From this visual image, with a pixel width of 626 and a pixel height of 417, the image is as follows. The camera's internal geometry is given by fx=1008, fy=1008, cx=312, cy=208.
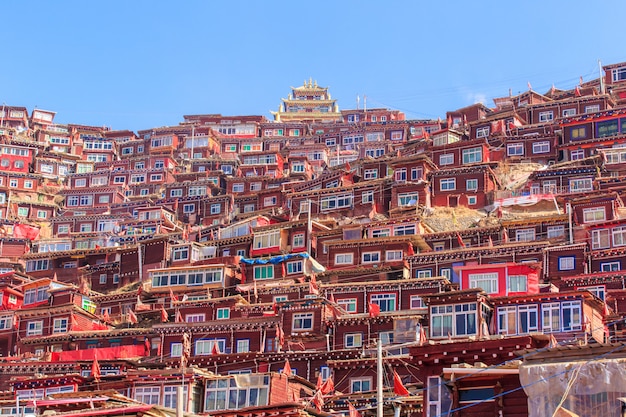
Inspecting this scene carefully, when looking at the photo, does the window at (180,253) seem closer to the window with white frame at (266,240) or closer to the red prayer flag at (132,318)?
the window with white frame at (266,240)

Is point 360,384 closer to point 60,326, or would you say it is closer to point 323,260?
point 323,260

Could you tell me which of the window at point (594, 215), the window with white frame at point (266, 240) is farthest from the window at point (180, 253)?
the window at point (594, 215)

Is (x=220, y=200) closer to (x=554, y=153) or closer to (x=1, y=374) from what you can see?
(x=554, y=153)

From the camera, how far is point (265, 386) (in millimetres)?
52844

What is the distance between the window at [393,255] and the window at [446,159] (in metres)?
23.3

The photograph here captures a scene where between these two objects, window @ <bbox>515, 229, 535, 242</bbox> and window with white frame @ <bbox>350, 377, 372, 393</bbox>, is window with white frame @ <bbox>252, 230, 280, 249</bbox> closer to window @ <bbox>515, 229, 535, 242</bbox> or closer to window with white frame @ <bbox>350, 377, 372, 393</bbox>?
window @ <bbox>515, 229, 535, 242</bbox>

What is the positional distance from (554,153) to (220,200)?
39374 mm

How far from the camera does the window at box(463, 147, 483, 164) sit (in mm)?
103500

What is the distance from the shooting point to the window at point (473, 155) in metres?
104

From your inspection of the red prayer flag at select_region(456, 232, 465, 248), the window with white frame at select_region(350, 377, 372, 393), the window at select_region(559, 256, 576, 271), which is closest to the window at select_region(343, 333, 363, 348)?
the window with white frame at select_region(350, 377, 372, 393)

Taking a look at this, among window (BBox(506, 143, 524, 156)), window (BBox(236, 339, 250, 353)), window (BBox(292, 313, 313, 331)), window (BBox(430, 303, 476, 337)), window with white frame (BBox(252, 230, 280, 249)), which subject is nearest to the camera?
window (BBox(430, 303, 476, 337))

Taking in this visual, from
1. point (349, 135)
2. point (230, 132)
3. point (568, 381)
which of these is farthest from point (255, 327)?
point (230, 132)

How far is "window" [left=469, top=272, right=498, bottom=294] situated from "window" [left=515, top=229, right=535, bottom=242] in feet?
63.8

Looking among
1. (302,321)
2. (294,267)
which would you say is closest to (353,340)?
(302,321)
